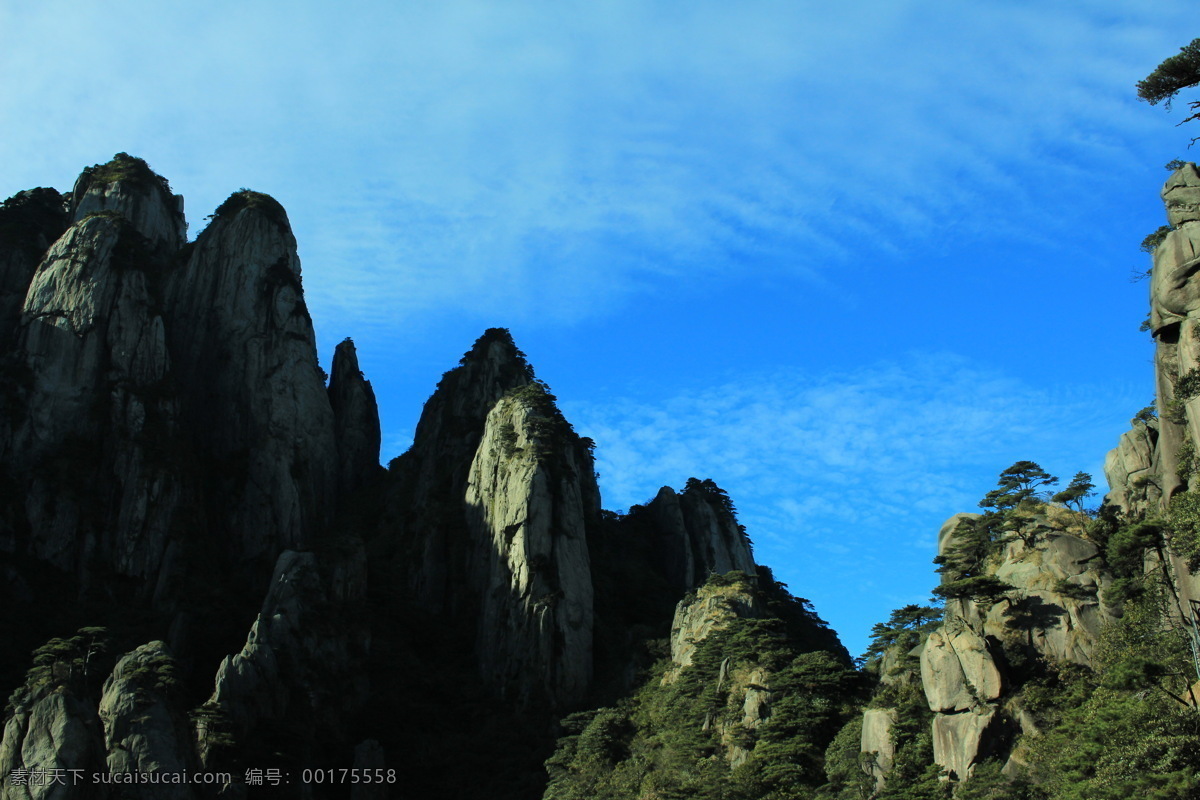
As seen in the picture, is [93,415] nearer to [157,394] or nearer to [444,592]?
[157,394]

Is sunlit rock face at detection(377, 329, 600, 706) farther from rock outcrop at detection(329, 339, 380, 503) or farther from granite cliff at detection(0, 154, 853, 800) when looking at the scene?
rock outcrop at detection(329, 339, 380, 503)

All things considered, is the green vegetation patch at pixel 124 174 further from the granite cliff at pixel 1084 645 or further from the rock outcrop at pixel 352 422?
the granite cliff at pixel 1084 645

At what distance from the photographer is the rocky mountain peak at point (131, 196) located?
96.0 m

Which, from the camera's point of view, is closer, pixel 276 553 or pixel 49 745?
pixel 49 745

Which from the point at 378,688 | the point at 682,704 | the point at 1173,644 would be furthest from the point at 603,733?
the point at 1173,644

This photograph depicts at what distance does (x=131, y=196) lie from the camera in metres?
97.1

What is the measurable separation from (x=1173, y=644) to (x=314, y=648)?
45040 mm

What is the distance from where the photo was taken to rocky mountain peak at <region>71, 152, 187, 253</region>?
96031 mm

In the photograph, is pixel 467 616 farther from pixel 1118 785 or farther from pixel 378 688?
pixel 1118 785

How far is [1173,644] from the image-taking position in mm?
35281

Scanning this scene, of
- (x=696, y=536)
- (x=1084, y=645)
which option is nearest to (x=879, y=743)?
(x=1084, y=645)

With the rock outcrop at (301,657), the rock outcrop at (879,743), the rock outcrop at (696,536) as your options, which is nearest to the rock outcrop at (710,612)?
the rock outcrop at (879,743)

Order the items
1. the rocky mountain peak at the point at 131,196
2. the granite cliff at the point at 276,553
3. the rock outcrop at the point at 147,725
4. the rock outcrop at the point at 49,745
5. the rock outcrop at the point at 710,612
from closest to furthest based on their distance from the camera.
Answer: the rock outcrop at the point at 49,745, the rock outcrop at the point at 147,725, the granite cliff at the point at 276,553, the rock outcrop at the point at 710,612, the rocky mountain peak at the point at 131,196

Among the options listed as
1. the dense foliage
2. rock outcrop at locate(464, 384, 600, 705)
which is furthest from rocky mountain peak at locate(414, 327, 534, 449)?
the dense foliage
